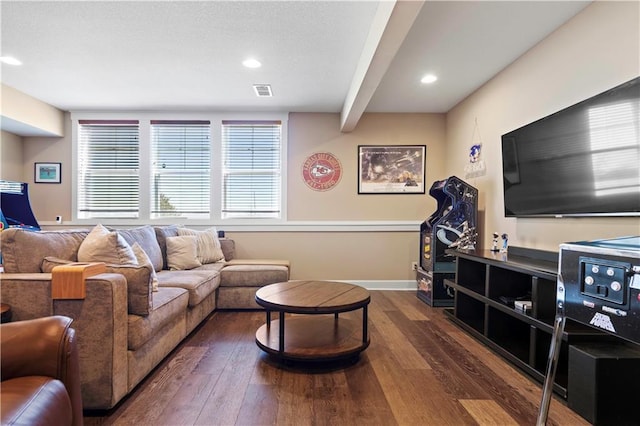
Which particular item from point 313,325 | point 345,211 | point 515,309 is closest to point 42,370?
point 313,325

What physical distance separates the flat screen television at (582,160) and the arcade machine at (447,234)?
665mm

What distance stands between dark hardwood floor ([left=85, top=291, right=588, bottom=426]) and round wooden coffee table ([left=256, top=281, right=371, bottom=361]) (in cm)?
13

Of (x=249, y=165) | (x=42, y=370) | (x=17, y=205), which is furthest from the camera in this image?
(x=249, y=165)

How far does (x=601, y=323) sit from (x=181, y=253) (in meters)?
3.34

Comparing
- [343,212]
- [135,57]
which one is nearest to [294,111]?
[343,212]

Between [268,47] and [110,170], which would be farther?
[110,170]

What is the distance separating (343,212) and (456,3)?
2753mm

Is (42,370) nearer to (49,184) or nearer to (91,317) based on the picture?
(91,317)

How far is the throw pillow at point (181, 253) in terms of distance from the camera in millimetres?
3275

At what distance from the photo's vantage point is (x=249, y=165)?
441 cm

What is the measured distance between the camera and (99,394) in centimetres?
155

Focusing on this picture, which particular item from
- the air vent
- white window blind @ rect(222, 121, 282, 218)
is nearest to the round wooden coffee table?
white window blind @ rect(222, 121, 282, 218)

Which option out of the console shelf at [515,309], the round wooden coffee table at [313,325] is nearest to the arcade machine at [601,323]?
the console shelf at [515,309]

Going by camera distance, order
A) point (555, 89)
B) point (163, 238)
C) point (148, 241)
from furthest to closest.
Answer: point (163, 238)
point (148, 241)
point (555, 89)
